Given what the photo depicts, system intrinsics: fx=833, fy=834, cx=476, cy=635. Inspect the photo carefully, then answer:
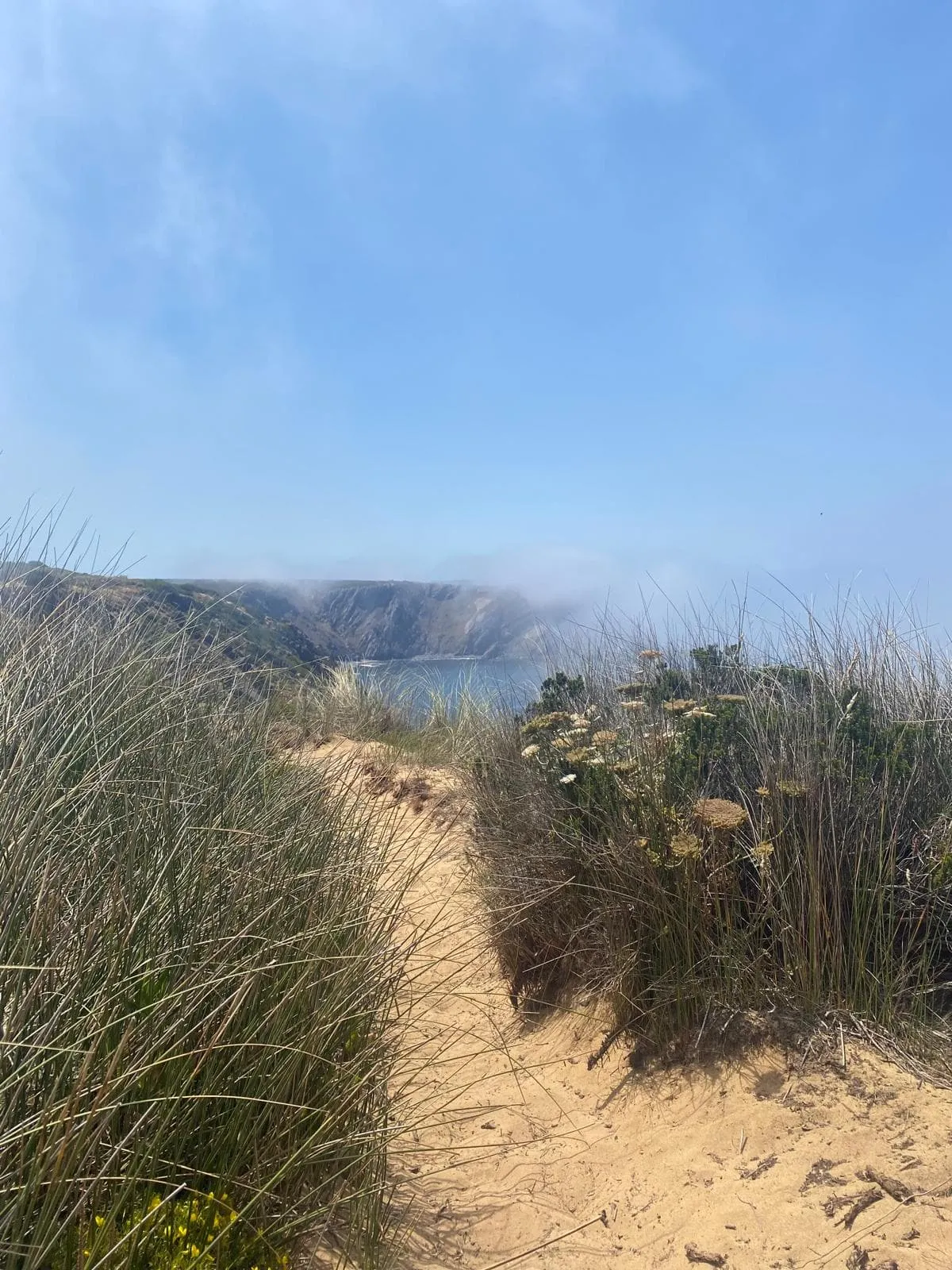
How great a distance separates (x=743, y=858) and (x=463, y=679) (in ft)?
26.5

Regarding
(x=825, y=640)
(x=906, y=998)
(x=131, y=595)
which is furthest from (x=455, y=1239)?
(x=131, y=595)

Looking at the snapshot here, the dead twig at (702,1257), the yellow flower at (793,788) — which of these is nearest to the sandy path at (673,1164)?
the dead twig at (702,1257)

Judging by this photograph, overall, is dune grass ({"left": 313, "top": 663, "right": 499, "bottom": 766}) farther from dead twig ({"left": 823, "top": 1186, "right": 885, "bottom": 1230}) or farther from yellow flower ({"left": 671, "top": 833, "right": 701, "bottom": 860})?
dead twig ({"left": 823, "top": 1186, "right": 885, "bottom": 1230})

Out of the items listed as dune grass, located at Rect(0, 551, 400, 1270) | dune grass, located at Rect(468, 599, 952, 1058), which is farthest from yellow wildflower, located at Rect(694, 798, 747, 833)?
dune grass, located at Rect(0, 551, 400, 1270)

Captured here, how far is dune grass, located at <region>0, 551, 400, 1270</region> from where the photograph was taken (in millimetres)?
1613

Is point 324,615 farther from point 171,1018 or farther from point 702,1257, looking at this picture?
point 171,1018

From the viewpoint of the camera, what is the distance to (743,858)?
347cm

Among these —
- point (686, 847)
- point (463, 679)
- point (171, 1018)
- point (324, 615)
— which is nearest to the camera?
point (171, 1018)

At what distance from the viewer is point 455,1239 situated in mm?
2676

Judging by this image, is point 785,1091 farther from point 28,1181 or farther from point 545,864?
point 28,1181

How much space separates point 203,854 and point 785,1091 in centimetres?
231

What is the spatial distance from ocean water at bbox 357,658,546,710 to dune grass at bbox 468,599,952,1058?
7.09ft

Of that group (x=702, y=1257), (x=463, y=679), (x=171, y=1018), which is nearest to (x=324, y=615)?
(x=463, y=679)

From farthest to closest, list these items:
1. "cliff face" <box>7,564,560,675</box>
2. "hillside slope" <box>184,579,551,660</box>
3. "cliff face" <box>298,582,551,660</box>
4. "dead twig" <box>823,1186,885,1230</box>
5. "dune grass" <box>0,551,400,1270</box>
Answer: "cliff face" <box>298,582,551,660</box> → "hillside slope" <box>184,579,551,660</box> → "cliff face" <box>7,564,560,675</box> → "dead twig" <box>823,1186,885,1230</box> → "dune grass" <box>0,551,400,1270</box>
